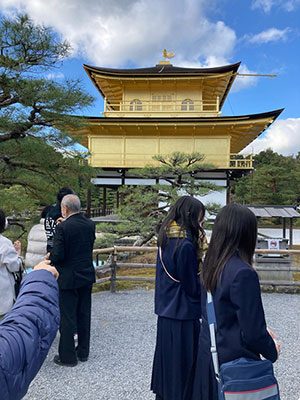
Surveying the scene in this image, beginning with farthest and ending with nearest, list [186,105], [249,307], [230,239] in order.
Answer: [186,105]
[230,239]
[249,307]

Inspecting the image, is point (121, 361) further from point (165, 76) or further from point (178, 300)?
point (165, 76)

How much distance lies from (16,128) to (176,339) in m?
3.66

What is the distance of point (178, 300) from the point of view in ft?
5.88

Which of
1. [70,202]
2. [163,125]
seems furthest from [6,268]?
[163,125]

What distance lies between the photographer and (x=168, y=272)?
1.84 metres

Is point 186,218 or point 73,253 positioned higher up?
point 186,218

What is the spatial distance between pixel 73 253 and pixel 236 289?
1632 mm

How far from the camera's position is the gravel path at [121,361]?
2.20 metres

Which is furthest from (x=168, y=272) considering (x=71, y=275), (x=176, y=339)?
(x=71, y=275)

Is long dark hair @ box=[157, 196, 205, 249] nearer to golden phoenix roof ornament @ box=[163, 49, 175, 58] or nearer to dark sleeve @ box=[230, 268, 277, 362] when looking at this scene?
dark sleeve @ box=[230, 268, 277, 362]

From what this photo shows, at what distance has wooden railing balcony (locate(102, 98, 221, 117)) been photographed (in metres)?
13.7

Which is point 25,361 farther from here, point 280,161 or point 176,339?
point 280,161

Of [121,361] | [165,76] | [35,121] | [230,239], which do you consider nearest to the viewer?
[230,239]

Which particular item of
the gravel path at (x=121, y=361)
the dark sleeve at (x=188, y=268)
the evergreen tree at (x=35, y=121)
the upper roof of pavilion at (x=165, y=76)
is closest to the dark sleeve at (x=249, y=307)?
the dark sleeve at (x=188, y=268)
